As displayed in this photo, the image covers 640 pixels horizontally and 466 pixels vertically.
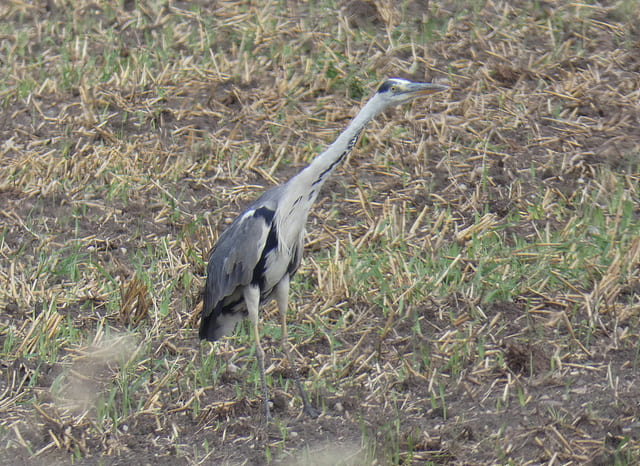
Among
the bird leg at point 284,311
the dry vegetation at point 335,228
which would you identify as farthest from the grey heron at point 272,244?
the dry vegetation at point 335,228


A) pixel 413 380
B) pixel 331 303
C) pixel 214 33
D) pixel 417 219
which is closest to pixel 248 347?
pixel 331 303

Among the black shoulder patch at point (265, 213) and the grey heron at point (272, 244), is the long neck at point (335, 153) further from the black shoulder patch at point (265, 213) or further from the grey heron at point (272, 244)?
the black shoulder patch at point (265, 213)

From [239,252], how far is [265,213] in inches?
9.3

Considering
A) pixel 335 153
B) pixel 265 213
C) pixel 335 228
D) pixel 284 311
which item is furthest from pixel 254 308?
pixel 335 228

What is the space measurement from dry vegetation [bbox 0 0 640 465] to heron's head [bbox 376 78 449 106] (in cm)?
126

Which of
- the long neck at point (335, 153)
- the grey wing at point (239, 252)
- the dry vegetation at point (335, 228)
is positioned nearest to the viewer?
the long neck at point (335, 153)

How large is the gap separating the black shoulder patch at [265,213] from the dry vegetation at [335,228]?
0.86 metres

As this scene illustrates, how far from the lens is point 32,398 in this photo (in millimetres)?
5391

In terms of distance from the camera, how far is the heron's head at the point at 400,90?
5.05 meters

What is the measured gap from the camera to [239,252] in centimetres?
526

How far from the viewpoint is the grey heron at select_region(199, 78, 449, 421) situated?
5.07 m

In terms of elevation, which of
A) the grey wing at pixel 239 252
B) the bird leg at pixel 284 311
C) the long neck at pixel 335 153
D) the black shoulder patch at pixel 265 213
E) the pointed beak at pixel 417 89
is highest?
the pointed beak at pixel 417 89

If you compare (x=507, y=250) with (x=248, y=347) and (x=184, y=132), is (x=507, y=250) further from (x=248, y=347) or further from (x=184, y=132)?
(x=184, y=132)

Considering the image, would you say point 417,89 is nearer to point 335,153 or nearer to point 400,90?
point 400,90
